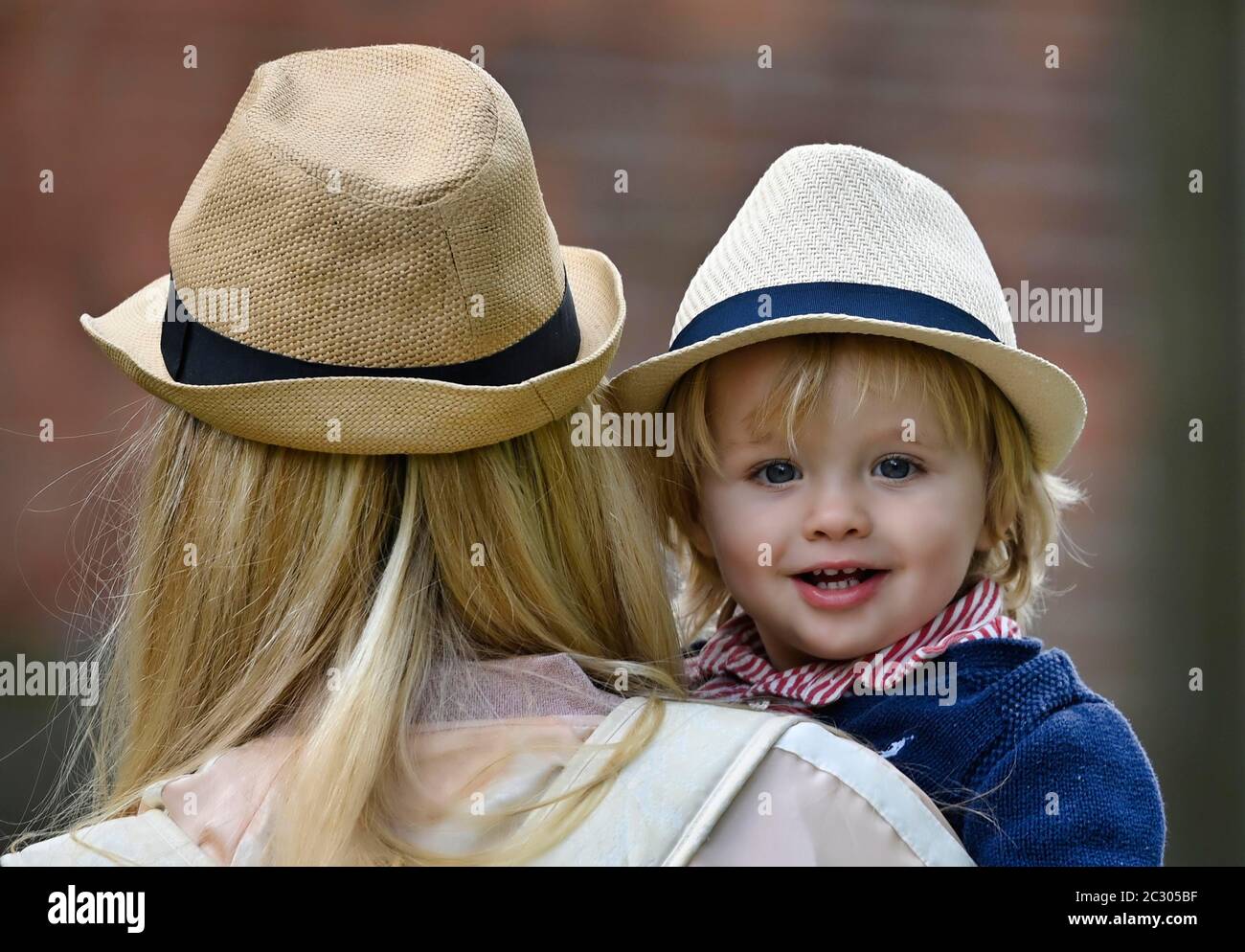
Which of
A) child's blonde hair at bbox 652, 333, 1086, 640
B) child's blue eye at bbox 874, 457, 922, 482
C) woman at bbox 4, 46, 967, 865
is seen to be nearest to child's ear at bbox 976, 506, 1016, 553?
child's blonde hair at bbox 652, 333, 1086, 640

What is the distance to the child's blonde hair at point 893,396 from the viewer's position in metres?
1.84

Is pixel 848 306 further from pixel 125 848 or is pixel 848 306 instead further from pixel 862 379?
pixel 125 848

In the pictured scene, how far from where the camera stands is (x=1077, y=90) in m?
4.19

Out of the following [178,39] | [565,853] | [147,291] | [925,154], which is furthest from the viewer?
[925,154]

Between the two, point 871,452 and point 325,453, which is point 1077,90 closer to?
point 871,452

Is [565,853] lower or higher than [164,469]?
lower

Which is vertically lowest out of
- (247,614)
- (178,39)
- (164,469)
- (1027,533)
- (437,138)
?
(1027,533)

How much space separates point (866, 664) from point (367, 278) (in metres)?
0.87

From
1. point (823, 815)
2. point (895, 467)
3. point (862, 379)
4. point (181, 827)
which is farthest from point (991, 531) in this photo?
point (181, 827)

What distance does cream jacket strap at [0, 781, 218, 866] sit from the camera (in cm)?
129

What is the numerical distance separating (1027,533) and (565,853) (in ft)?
3.65

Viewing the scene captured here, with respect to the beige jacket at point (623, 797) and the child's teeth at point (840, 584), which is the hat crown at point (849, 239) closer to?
the child's teeth at point (840, 584)

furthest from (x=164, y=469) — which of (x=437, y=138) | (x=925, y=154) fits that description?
(x=925, y=154)

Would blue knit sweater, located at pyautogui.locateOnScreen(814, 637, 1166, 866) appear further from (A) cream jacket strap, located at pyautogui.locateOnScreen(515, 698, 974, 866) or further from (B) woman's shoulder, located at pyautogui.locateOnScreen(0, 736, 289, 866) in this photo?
(B) woman's shoulder, located at pyautogui.locateOnScreen(0, 736, 289, 866)
